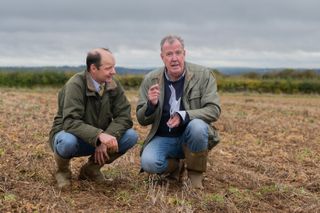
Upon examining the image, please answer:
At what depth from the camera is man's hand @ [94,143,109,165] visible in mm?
5037

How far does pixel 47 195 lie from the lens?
14.8ft

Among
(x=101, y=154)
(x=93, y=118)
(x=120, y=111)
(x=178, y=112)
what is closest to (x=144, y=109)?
(x=120, y=111)

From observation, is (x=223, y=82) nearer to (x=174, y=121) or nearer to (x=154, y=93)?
(x=174, y=121)

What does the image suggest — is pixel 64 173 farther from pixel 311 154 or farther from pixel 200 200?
pixel 311 154

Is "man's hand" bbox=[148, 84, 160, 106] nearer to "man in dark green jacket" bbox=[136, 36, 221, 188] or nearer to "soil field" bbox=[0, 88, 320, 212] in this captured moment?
"man in dark green jacket" bbox=[136, 36, 221, 188]

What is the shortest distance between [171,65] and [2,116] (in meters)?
5.92

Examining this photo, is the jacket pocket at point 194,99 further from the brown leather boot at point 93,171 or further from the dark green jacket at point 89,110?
the brown leather boot at point 93,171

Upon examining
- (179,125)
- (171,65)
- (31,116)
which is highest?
(171,65)

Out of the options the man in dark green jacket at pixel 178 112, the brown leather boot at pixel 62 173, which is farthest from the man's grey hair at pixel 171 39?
the brown leather boot at pixel 62 173

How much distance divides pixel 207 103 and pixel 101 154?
3.58ft

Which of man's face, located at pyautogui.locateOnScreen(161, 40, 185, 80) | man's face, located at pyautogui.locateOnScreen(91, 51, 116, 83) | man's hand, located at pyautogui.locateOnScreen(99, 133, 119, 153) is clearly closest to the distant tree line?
man's face, located at pyautogui.locateOnScreen(161, 40, 185, 80)

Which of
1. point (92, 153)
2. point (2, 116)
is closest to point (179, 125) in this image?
point (92, 153)

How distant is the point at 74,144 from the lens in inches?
197

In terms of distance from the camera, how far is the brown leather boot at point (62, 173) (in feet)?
16.9
